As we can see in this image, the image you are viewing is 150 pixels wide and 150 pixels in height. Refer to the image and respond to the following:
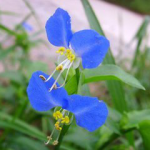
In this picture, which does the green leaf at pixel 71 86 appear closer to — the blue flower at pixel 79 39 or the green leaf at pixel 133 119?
the blue flower at pixel 79 39

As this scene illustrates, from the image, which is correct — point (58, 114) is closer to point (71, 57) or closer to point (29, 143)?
point (71, 57)

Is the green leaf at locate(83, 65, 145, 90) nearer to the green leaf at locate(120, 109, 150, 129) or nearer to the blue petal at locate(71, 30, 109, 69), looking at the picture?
the blue petal at locate(71, 30, 109, 69)

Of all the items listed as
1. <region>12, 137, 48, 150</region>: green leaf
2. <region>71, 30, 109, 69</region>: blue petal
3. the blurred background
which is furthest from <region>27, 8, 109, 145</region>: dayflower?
<region>12, 137, 48, 150</region>: green leaf

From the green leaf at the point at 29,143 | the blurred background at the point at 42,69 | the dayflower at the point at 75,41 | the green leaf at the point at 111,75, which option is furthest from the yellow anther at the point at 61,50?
the green leaf at the point at 29,143

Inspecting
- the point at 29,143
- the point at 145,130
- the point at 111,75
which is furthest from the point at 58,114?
the point at 29,143

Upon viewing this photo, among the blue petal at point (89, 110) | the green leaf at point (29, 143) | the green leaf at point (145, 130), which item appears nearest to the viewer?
the blue petal at point (89, 110)

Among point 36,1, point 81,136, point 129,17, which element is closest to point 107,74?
point 81,136
